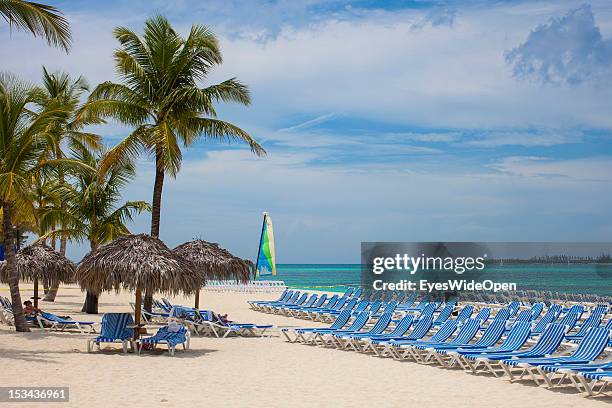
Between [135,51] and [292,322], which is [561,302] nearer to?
[292,322]

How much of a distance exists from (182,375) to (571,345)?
660 cm

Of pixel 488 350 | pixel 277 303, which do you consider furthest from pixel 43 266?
pixel 488 350

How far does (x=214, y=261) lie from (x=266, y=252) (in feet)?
46.2

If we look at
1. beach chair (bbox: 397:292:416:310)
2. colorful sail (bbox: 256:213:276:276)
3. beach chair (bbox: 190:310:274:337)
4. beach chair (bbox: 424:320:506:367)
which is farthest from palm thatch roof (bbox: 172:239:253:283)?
colorful sail (bbox: 256:213:276:276)

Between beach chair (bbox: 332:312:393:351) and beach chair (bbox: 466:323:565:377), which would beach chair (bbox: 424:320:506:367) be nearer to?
beach chair (bbox: 466:323:565:377)

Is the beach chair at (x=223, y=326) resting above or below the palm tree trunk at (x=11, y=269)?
below

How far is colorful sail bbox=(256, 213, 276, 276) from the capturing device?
31.8 meters

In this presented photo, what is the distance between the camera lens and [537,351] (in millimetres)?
11125

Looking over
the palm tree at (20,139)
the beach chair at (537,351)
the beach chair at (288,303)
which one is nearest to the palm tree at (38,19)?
the palm tree at (20,139)

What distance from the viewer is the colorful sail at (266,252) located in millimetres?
31828

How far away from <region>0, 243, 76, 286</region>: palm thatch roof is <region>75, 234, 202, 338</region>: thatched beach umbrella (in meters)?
5.22

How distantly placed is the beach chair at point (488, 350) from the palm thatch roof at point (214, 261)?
23.0 feet

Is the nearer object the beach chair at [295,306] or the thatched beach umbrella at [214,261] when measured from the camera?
the thatched beach umbrella at [214,261]

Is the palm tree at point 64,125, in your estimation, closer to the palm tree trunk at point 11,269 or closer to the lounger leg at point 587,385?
the palm tree trunk at point 11,269
